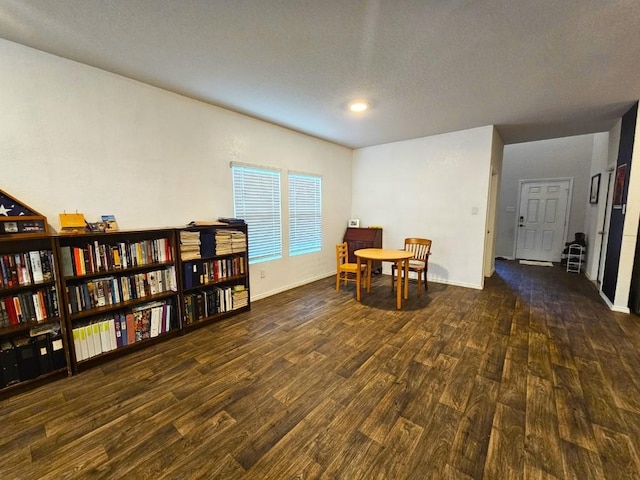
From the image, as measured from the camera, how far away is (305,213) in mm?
4555

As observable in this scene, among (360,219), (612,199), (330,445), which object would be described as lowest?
(330,445)

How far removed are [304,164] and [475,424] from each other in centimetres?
384

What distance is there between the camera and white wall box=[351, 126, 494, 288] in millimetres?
4168

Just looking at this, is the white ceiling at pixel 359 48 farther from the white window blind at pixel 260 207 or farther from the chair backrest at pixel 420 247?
the chair backrest at pixel 420 247

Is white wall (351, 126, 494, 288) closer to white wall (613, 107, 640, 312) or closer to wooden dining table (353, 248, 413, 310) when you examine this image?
wooden dining table (353, 248, 413, 310)

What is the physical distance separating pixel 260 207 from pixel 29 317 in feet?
8.12

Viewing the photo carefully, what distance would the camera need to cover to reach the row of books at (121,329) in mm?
2197

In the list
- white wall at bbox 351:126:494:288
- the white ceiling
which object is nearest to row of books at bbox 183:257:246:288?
the white ceiling

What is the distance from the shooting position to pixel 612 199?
3975 mm

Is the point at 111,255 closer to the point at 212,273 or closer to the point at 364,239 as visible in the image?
the point at 212,273

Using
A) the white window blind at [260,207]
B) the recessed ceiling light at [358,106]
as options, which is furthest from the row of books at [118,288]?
the recessed ceiling light at [358,106]

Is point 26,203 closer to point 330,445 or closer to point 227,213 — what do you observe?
point 227,213

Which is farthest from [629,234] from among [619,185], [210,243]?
[210,243]

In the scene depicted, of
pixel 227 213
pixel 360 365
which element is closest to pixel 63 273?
pixel 227 213
